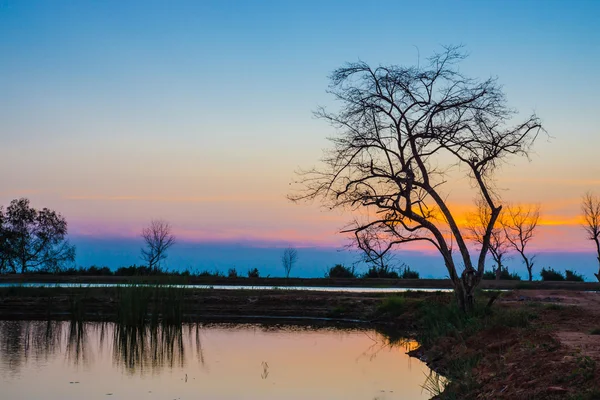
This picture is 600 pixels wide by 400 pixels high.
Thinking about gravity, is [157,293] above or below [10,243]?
below

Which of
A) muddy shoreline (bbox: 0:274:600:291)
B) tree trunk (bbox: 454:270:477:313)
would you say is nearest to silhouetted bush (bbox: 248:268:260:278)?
muddy shoreline (bbox: 0:274:600:291)

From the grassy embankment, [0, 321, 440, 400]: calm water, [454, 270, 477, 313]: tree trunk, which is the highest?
[454, 270, 477, 313]: tree trunk

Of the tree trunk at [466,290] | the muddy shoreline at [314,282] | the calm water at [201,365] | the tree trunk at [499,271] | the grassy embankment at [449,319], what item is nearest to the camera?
the grassy embankment at [449,319]

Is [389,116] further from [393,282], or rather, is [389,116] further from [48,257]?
[48,257]

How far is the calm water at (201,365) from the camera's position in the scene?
12.0m

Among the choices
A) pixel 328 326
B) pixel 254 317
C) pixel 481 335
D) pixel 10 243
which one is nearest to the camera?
pixel 481 335

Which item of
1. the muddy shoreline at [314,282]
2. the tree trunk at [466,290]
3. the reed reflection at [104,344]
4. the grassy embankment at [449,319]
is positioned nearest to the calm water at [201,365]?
the reed reflection at [104,344]

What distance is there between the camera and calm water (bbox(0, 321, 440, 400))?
39.5ft

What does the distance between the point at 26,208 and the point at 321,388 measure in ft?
152

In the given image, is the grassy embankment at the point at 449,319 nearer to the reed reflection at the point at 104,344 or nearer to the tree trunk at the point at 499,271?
the reed reflection at the point at 104,344

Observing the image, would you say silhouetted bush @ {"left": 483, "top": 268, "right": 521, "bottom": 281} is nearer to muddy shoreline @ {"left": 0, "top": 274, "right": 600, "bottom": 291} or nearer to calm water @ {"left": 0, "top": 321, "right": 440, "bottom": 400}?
muddy shoreline @ {"left": 0, "top": 274, "right": 600, "bottom": 291}

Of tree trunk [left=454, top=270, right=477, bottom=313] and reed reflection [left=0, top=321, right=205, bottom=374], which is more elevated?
tree trunk [left=454, top=270, right=477, bottom=313]

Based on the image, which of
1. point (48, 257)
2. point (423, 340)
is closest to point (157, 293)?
point (423, 340)

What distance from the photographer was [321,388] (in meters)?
12.6
